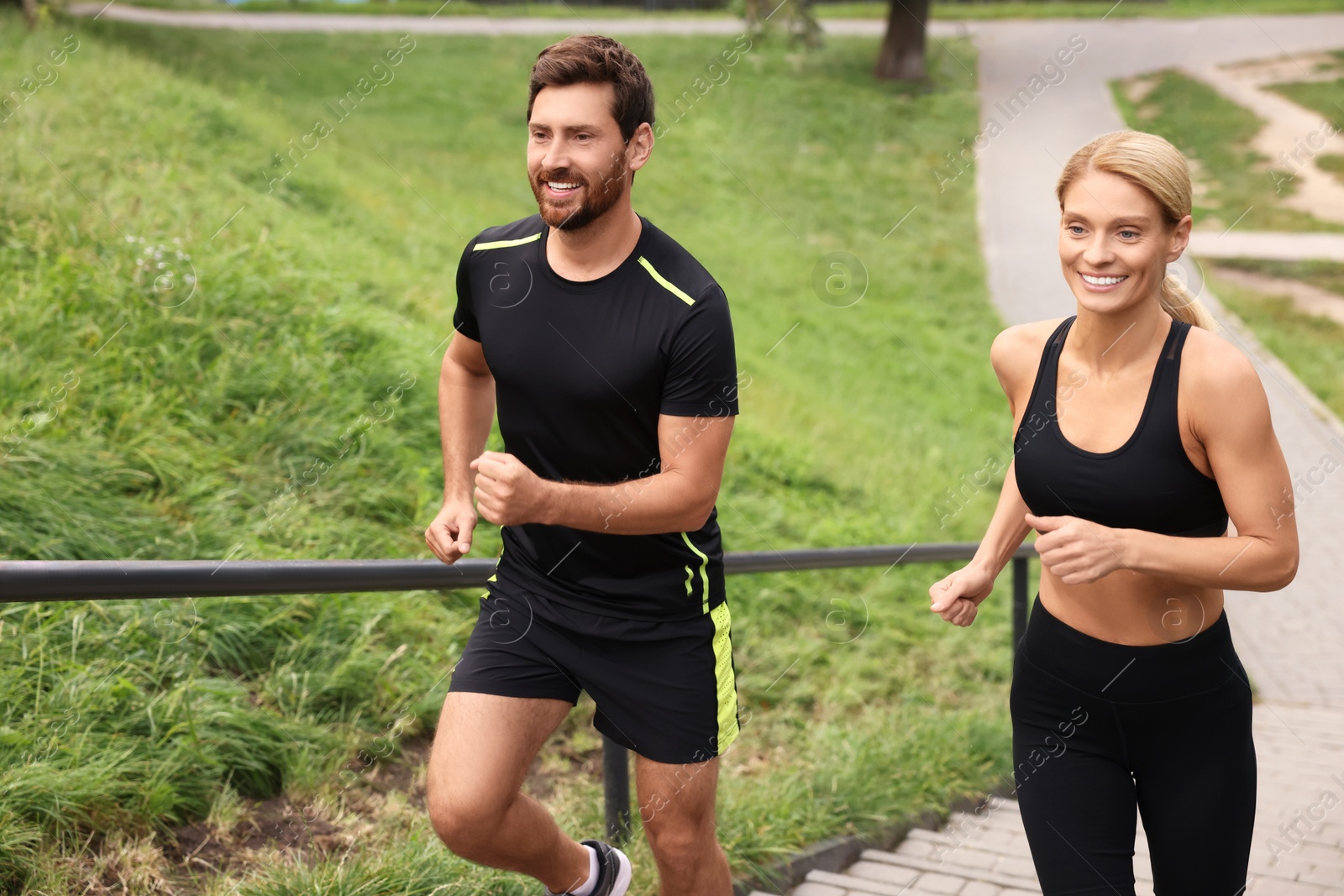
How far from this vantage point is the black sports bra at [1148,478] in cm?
213

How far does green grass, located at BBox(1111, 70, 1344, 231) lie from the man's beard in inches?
718

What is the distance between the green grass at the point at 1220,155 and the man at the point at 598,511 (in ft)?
59.7

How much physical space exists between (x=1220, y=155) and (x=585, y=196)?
20939 mm

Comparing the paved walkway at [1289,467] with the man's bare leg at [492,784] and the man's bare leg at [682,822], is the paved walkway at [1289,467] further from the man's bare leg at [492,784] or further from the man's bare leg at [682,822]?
the man's bare leg at [492,784]

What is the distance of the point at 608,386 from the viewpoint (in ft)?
7.73

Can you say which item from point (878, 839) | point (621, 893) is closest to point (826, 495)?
point (878, 839)

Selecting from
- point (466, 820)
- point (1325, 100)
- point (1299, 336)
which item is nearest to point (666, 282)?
point (466, 820)

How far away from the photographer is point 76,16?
1241 cm

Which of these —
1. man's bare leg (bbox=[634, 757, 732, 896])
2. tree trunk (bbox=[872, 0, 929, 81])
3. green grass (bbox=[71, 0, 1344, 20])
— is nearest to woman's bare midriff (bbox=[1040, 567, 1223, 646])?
man's bare leg (bbox=[634, 757, 732, 896])

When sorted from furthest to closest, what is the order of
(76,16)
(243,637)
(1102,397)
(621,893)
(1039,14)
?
(1039,14) < (76,16) < (243,637) < (621,893) < (1102,397)

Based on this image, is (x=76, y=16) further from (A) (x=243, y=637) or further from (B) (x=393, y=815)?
(B) (x=393, y=815)

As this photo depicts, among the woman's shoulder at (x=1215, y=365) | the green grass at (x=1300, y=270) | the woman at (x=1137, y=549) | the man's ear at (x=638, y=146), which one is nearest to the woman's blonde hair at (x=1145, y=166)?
the woman at (x=1137, y=549)

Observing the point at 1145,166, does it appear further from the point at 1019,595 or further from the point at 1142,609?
the point at 1019,595

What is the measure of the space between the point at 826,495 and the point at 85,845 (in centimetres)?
571
